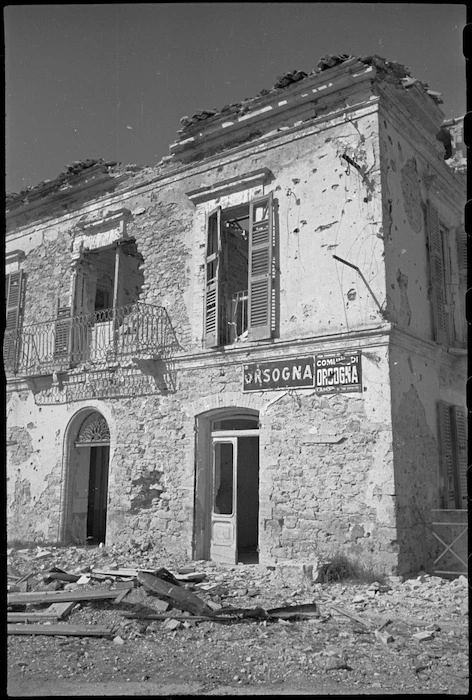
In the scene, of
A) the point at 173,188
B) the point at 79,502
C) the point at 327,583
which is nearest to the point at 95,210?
the point at 173,188

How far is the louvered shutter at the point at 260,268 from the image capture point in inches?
377

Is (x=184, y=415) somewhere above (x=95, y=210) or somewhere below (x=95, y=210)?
below

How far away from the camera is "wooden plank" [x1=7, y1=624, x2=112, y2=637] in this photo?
5797 mm

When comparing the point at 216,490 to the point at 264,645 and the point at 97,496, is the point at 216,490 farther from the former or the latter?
the point at 264,645

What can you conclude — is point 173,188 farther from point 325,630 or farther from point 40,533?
point 325,630

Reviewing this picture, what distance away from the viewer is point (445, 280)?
11164 millimetres

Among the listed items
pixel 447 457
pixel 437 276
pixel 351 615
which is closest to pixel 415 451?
pixel 447 457

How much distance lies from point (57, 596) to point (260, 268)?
5.83 meters

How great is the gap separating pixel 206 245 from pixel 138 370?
268cm

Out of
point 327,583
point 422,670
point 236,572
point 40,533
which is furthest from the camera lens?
point 40,533

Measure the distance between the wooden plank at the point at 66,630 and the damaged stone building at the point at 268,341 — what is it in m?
3.46

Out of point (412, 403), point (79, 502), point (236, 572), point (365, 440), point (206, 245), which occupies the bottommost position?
point (236, 572)

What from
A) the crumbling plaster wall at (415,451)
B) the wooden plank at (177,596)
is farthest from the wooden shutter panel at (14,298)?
the crumbling plaster wall at (415,451)

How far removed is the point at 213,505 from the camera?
995cm
